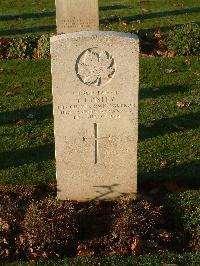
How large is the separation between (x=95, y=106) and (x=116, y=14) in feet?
35.3

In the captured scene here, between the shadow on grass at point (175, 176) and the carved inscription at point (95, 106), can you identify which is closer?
the carved inscription at point (95, 106)

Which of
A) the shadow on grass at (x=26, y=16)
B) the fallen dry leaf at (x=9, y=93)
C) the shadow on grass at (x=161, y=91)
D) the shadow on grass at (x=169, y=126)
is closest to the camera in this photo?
the shadow on grass at (x=169, y=126)

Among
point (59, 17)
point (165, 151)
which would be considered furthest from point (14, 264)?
point (59, 17)

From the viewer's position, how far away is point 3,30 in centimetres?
1471

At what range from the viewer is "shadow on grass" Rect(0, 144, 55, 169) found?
7.59m

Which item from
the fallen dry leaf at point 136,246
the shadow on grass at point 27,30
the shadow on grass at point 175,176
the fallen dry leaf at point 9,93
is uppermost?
the shadow on grass at point 27,30

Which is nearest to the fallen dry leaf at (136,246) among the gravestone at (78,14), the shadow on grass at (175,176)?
the shadow on grass at (175,176)

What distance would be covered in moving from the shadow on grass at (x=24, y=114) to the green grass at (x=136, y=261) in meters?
4.04

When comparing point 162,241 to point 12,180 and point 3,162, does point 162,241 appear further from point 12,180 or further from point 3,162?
point 3,162

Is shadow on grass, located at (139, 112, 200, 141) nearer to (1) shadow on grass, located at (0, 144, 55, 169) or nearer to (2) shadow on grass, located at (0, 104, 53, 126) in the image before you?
(1) shadow on grass, located at (0, 144, 55, 169)

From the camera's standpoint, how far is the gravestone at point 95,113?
5566 mm

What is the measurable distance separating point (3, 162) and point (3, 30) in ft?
26.2

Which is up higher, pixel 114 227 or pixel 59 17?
pixel 59 17

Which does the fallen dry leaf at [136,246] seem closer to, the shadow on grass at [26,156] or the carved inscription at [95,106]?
the carved inscription at [95,106]
